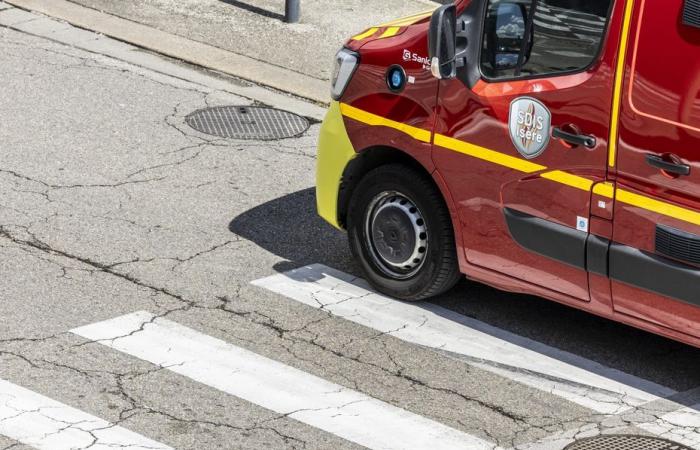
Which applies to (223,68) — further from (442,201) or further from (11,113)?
(442,201)

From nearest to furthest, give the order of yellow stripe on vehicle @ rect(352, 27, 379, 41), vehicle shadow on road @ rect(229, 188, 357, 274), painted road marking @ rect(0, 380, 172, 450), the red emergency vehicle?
1. painted road marking @ rect(0, 380, 172, 450)
2. the red emergency vehicle
3. yellow stripe on vehicle @ rect(352, 27, 379, 41)
4. vehicle shadow on road @ rect(229, 188, 357, 274)

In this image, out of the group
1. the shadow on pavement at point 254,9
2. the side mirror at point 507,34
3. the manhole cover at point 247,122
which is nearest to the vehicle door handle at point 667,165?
the side mirror at point 507,34

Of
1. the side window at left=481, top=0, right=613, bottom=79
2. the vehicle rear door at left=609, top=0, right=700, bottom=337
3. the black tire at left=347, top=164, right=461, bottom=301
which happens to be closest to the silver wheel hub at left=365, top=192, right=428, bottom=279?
the black tire at left=347, top=164, right=461, bottom=301

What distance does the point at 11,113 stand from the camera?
11.1 m

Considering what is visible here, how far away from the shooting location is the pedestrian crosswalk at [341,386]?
21.7ft

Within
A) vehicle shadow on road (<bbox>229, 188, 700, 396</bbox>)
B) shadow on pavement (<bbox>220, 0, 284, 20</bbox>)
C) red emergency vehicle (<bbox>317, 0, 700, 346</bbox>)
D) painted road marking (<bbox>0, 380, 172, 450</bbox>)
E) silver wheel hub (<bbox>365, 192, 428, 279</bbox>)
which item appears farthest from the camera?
shadow on pavement (<bbox>220, 0, 284, 20</bbox>)

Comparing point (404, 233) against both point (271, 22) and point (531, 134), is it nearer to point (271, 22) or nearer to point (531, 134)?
point (531, 134)

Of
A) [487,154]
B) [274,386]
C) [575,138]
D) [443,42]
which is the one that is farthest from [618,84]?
[274,386]

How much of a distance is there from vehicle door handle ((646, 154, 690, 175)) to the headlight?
6.50ft

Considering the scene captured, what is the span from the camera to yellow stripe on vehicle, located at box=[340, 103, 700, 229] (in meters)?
6.89

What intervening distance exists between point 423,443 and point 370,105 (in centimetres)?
227

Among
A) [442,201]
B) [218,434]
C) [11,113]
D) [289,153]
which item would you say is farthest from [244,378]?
[11,113]

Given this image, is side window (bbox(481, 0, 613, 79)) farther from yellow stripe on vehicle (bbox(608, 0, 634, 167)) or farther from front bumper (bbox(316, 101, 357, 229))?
front bumper (bbox(316, 101, 357, 229))

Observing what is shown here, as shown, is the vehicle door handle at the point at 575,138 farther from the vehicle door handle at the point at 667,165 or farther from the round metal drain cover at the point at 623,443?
the round metal drain cover at the point at 623,443
